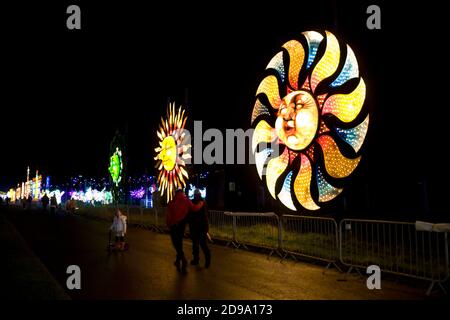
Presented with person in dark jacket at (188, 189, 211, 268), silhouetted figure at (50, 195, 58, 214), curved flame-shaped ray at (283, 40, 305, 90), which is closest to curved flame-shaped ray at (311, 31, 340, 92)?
curved flame-shaped ray at (283, 40, 305, 90)

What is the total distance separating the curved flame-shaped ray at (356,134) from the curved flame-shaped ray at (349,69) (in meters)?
1.39

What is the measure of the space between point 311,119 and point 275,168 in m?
2.72

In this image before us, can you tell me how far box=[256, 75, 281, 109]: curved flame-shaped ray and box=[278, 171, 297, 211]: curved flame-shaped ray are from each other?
8.78 feet

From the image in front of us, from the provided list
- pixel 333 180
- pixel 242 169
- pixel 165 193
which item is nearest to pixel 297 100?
pixel 333 180

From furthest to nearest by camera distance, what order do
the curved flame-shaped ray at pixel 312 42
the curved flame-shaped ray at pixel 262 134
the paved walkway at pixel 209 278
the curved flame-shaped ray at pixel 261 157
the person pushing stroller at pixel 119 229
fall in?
the curved flame-shaped ray at pixel 261 157, the curved flame-shaped ray at pixel 262 134, the curved flame-shaped ray at pixel 312 42, the person pushing stroller at pixel 119 229, the paved walkway at pixel 209 278

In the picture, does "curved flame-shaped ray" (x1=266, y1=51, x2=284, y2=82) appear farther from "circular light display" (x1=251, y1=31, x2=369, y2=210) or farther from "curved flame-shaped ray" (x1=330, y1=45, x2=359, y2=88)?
"curved flame-shaped ray" (x1=330, y1=45, x2=359, y2=88)

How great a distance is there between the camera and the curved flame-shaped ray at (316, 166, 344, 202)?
48.1 feet

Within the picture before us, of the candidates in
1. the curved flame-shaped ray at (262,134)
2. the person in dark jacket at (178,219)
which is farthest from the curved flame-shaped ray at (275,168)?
the person in dark jacket at (178,219)

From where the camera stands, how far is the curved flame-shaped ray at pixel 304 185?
15.6 m

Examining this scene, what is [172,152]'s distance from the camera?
24.0 meters

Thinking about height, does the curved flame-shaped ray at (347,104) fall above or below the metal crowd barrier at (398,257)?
above

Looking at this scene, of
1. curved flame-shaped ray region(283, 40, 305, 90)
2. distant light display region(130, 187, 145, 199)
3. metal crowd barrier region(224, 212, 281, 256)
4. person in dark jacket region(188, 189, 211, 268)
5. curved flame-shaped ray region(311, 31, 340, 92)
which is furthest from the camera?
distant light display region(130, 187, 145, 199)

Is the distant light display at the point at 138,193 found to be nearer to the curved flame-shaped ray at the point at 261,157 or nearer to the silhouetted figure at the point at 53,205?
the silhouetted figure at the point at 53,205
